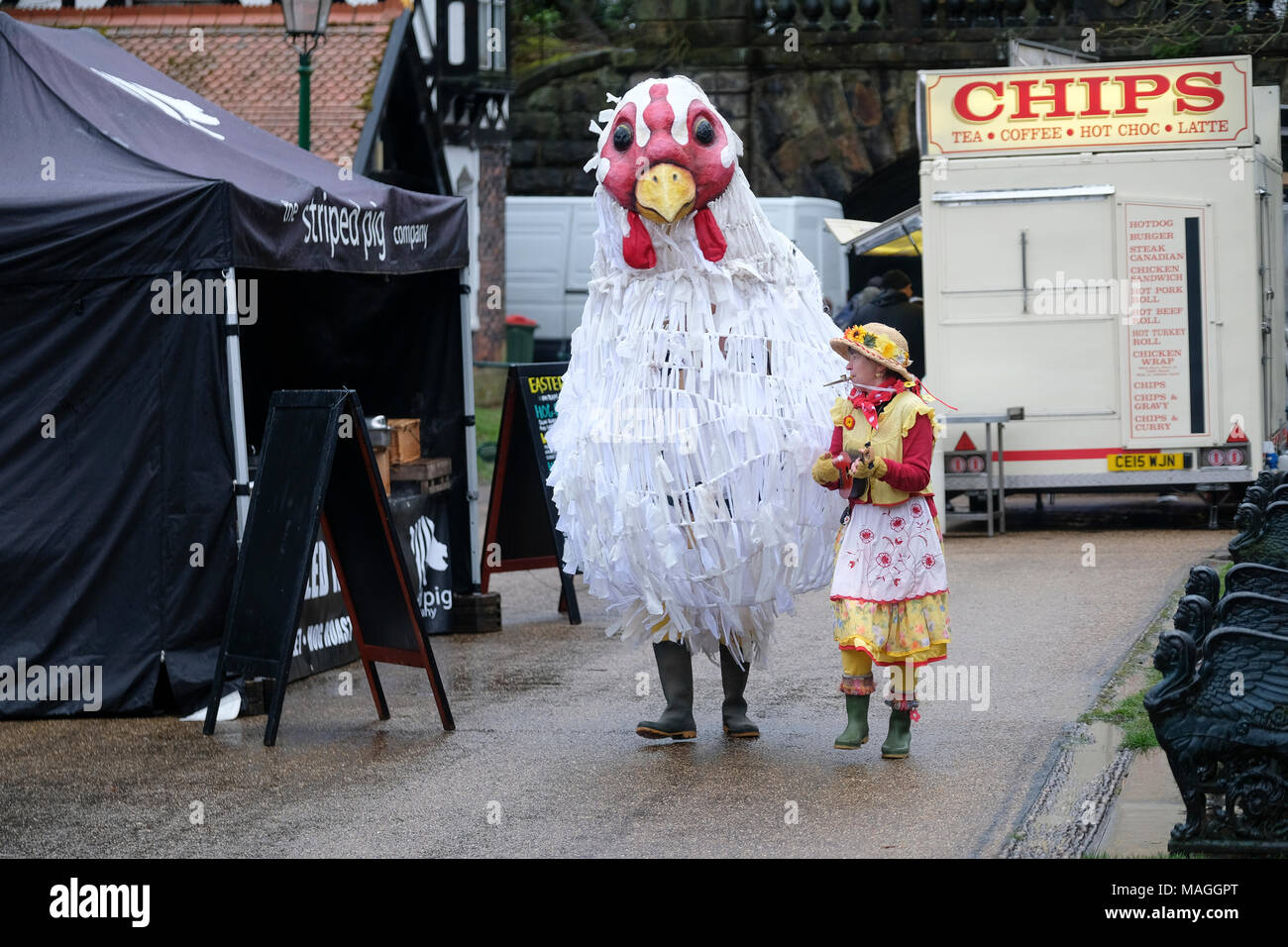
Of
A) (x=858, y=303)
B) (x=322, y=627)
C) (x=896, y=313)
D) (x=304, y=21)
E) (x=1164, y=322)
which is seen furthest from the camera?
(x=858, y=303)

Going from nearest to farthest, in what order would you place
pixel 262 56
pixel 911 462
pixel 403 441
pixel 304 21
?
pixel 911 462 → pixel 403 441 → pixel 304 21 → pixel 262 56

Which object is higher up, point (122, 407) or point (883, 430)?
point (122, 407)

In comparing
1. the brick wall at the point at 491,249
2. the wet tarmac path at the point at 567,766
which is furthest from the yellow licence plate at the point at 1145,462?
the brick wall at the point at 491,249

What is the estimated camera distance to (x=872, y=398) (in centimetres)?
666

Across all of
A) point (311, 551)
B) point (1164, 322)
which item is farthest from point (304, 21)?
point (1164, 322)

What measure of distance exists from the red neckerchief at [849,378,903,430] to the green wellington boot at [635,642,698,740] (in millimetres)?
1178

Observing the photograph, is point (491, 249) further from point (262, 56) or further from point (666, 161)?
point (666, 161)

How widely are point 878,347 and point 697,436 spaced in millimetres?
753

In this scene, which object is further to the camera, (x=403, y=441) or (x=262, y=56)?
(x=262, y=56)

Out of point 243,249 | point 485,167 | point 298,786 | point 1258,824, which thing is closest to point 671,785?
point 298,786

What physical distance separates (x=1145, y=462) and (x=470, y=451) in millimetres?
5703

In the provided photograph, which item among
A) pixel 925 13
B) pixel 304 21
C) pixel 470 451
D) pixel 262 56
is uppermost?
pixel 925 13

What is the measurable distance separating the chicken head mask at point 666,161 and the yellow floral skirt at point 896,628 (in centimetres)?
141
